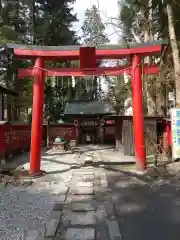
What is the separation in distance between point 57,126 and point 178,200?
1753 centimetres

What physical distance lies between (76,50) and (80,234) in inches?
273

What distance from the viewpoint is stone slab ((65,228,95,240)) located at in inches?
221

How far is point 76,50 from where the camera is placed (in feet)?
36.2

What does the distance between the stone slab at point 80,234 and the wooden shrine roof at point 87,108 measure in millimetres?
20014

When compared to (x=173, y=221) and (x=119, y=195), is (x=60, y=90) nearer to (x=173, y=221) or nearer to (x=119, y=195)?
(x=119, y=195)

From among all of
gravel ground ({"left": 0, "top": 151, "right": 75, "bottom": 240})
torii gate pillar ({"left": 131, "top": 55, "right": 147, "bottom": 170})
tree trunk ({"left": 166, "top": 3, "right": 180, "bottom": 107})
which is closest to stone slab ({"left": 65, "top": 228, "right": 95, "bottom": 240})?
gravel ground ({"left": 0, "top": 151, "right": 75, "bottom": 240})

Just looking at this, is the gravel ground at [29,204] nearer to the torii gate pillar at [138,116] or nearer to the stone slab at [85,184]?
the stone slab at [85,184]

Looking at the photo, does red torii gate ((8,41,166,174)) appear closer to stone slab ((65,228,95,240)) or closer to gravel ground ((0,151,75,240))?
gravel ground ((0,151,75,240))

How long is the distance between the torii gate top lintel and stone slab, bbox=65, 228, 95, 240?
668 cm

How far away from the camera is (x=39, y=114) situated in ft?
36.7

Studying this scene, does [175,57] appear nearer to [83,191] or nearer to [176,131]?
[176,131]

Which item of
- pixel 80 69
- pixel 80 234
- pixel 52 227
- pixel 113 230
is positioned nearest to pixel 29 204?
pixel 52 227

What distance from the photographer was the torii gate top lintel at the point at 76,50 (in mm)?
11008

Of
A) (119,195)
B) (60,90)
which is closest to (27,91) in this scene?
(60,90)
